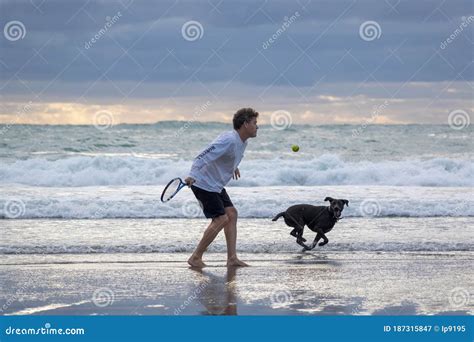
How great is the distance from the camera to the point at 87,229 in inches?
566

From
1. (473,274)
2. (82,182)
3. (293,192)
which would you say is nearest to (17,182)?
(82,182)

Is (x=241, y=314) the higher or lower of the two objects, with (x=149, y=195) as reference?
lower

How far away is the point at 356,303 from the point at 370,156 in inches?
1081

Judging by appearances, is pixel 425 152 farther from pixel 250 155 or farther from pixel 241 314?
pixel 241 314
